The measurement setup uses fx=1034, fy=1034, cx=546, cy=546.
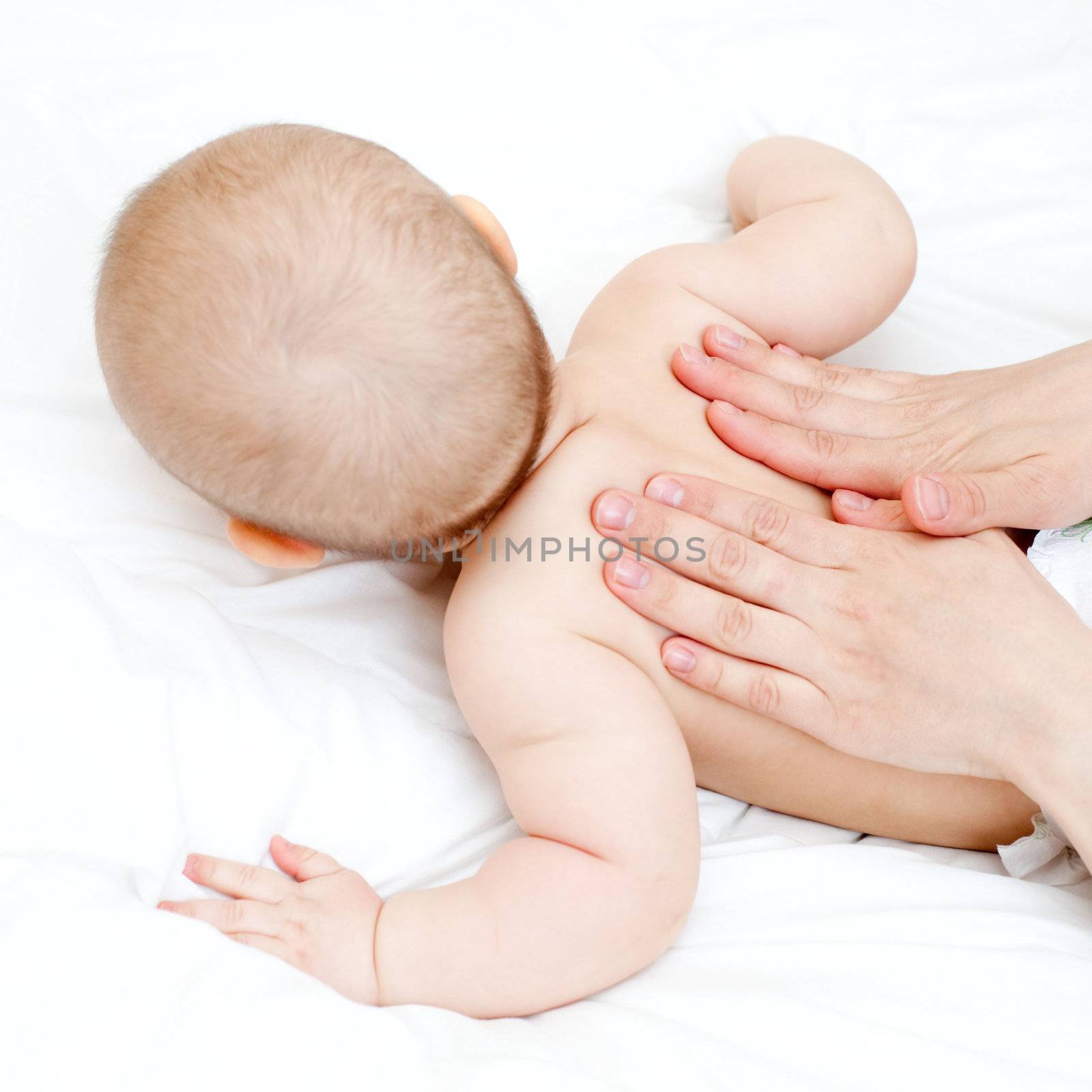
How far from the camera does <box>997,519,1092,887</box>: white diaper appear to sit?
1007 millimetres

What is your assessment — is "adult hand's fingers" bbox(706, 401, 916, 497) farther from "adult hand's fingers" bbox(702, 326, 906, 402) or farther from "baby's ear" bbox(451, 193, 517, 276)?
"baby's ear" bbox(451, 193, 517, 276)

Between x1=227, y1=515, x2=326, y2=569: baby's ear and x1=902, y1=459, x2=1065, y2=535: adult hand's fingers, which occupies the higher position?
x1=902, y1=459, x2=1065, y2=535: adult hand's fingers

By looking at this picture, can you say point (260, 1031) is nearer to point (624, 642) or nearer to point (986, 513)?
point (624, 642)

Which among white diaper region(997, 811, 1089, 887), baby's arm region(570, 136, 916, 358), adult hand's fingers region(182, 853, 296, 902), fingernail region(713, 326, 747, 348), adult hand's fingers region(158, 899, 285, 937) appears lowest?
adult hand's fingers region(158, 899, 285, 937)

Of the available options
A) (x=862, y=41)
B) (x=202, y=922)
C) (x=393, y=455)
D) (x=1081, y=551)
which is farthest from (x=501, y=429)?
(x=862, y=41)

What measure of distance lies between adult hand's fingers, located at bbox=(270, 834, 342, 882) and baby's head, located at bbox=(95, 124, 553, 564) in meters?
0.29

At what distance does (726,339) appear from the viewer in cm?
113

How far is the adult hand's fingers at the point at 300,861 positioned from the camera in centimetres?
93

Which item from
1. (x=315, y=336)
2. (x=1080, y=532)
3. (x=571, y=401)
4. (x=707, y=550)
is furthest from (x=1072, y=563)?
(x=315, y=336)

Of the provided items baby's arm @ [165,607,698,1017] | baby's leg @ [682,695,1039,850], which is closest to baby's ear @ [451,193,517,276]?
baby's arm @ [165,607,698,1017]

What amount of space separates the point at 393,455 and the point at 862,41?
3.90 ft

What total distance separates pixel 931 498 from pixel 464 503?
43cm

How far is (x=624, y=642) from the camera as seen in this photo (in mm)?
972

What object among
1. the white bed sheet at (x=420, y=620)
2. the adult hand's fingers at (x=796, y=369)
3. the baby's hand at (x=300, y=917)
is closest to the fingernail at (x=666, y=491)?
the adult hand's fingers at (x=796, y=369)
